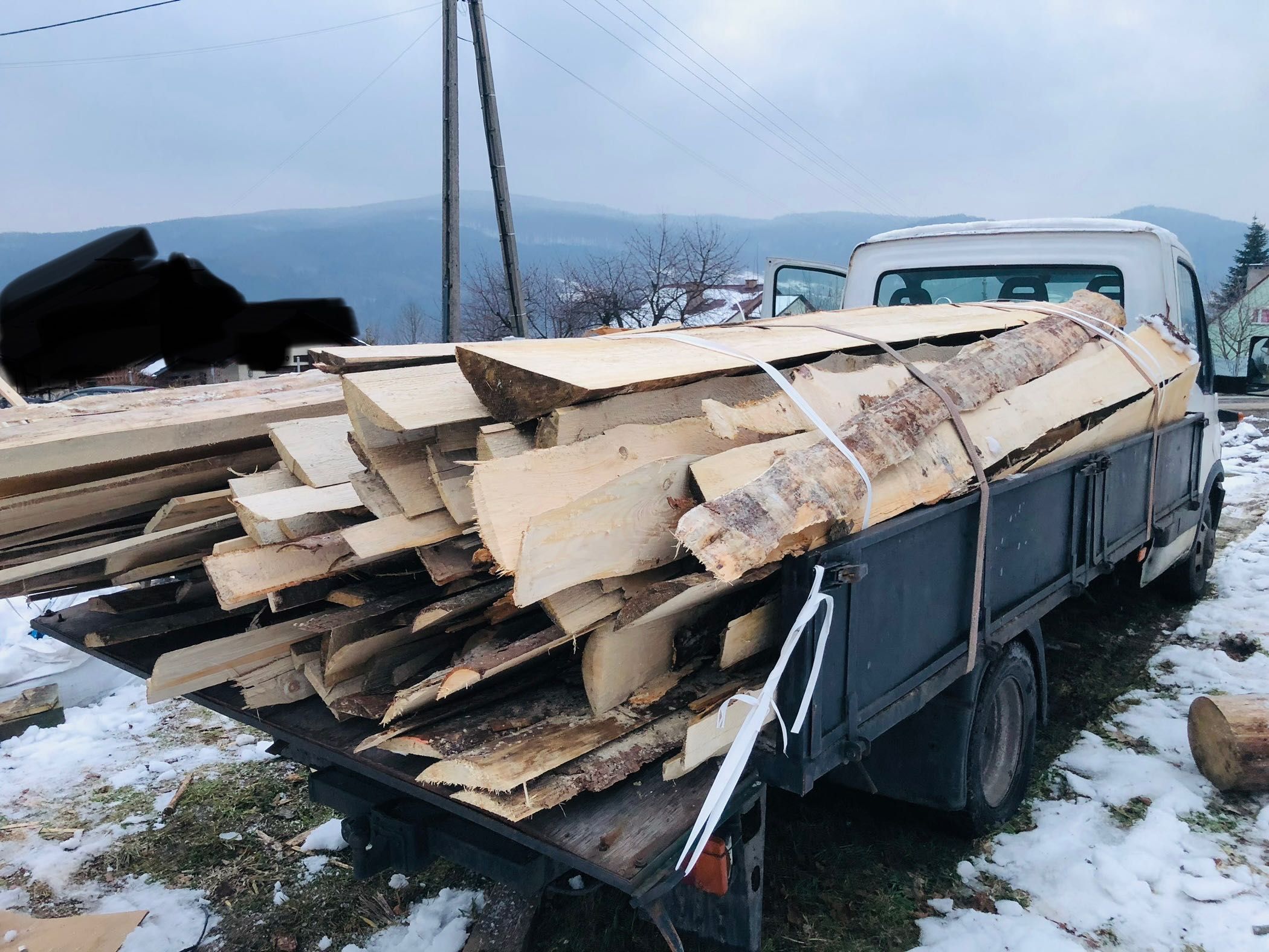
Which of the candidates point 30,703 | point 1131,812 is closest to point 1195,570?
point 1131,812

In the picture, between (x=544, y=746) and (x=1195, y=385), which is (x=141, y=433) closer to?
(x=544, y=746)

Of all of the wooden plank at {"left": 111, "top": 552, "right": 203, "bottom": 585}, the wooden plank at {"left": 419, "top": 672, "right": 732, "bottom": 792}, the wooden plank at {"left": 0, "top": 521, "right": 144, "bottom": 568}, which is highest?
the wooden plank at {"left": 0, "top": 521, "right": 144, "bottom": 568}

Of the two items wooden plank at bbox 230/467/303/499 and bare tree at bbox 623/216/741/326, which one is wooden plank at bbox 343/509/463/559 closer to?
wooden plank at bbox 230/467/303/499

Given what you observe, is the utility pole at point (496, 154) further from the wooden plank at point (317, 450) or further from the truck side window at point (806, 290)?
the wooden plank at point (317, 450)

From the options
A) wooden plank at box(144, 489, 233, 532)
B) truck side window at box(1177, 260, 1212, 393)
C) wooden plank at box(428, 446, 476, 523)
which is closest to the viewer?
wooden plank at box(428, 446, 476, 523)

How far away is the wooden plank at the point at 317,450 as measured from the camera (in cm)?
239

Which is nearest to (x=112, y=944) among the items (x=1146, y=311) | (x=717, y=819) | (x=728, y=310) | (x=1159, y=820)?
(x=717, y=819)

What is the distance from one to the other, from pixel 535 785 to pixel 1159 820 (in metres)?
2.89

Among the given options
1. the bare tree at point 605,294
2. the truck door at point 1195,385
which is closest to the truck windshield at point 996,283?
the truck door at point 1195,385

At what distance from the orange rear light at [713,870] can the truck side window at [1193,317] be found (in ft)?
15.0

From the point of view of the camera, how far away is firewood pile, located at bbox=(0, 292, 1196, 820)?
73.2 inches

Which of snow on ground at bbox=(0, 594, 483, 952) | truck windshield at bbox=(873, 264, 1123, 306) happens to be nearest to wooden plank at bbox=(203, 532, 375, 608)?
snow on ground at bbox=(0, 594, 483, 952)

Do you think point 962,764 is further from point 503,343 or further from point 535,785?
point 503,343

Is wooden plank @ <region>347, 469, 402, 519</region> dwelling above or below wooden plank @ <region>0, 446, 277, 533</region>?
above
